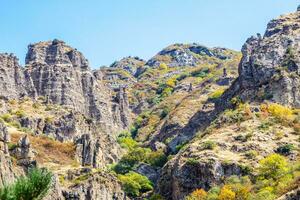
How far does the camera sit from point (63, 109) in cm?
13638

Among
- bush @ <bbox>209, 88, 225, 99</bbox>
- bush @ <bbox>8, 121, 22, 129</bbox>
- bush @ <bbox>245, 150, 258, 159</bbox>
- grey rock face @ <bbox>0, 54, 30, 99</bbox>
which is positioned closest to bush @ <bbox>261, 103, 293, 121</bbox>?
bush @ <bbox>245, 150, 258, 159</bbox>

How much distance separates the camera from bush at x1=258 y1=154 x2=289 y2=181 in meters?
82.2

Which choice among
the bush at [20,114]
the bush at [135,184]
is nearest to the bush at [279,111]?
the bush at [135,184]

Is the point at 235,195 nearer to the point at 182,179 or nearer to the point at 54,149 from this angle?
the point at 182,179

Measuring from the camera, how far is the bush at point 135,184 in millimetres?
111000

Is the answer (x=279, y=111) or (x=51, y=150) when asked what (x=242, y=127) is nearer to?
(x=279, y=111)

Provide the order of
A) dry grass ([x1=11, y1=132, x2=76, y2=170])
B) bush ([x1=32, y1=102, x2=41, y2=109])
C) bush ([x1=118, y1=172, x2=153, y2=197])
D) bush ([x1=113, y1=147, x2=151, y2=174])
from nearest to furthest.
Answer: dry grass ([x1=11, y1=132, x2=76, y2=170])
bush ([x1=118, y1=172, x2=153, y2=197])
bush ([x1=113, y1=147, x2=151, y2=174])
bush ([x1=32, y1=102, x2=41, y2=109])

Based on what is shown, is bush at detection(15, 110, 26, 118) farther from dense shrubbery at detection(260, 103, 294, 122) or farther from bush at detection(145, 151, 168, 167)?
dense shrubbery at detection(260, 103, 294, 122)

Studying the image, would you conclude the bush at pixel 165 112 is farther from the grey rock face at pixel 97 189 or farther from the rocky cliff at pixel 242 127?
the grey rock face at pixel 97 189

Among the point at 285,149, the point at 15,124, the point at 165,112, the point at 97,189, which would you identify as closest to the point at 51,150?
the point at 15,124

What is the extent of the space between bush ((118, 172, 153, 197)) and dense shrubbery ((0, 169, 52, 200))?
287 feet

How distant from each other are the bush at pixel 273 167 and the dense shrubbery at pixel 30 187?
62.8m

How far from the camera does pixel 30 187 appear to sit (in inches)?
845

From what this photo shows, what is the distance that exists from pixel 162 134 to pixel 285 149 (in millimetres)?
62921
